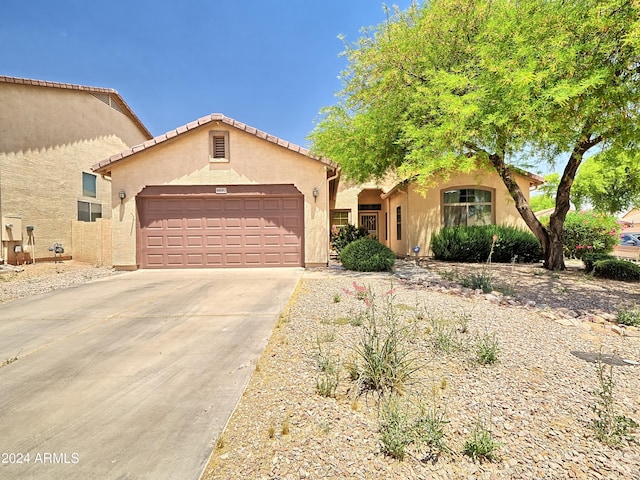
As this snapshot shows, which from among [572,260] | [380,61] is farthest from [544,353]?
[572,260]

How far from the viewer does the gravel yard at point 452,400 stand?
1.94 metres

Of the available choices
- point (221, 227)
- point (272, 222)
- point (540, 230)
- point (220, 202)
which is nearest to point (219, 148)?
point (220, 202)

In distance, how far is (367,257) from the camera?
9.80 m

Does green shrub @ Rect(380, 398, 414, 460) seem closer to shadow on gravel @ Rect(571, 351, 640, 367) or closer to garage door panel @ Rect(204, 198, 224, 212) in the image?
shadow on gravel @ Rect(571, 351, 640, 367)

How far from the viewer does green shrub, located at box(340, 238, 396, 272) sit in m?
9.68

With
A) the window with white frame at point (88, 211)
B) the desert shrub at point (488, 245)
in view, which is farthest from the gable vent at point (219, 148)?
the desert shrub at point (488, 245)

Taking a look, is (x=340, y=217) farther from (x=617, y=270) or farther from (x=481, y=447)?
(x=481, y=447)

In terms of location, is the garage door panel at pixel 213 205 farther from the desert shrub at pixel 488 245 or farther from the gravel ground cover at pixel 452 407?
the desert shrub at pixel 488 245

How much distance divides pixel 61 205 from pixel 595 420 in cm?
1745

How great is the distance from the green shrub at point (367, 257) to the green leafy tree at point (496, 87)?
269cm

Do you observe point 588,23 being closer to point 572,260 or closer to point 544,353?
point 544,353

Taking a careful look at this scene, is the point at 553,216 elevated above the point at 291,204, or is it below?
below

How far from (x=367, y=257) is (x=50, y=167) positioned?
1354cm

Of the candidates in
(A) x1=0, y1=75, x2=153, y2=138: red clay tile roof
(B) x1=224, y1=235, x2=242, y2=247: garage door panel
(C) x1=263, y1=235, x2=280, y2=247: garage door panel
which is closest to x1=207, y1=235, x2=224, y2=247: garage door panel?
(B) x1=224, y1=235, x2=242, y2=247: garage door panel
